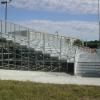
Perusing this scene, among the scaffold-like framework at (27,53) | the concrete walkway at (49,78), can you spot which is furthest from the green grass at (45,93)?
the scaffold-like framework at (27,53)

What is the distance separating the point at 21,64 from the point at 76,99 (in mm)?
19496

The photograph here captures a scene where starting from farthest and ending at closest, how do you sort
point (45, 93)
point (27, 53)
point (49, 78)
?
point (27, 53)
point (49, 78)
point (45, 93)

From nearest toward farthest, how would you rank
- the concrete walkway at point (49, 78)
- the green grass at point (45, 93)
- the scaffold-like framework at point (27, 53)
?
the green grass at point (45, 93) → the concrete walkway at point (49, 78) → the scaffold-like framework at point (27, 53)

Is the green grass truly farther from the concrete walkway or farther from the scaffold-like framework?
the scaffold-like framework

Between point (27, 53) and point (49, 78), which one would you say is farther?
point (27, 53)

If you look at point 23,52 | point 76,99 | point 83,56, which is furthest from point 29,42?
point 76,99

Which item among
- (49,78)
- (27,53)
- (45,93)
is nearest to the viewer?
(45,93)

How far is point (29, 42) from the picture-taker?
3856 centimetres

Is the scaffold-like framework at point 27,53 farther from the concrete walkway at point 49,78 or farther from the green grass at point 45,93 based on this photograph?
the green grass at point 45,93

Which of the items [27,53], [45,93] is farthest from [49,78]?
[45,93]

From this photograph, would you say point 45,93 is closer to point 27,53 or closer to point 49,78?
point 49,78

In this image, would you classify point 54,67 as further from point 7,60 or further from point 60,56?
point 7,60

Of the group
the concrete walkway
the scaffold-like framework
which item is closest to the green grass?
the concrete walkway

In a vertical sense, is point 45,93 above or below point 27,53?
below
